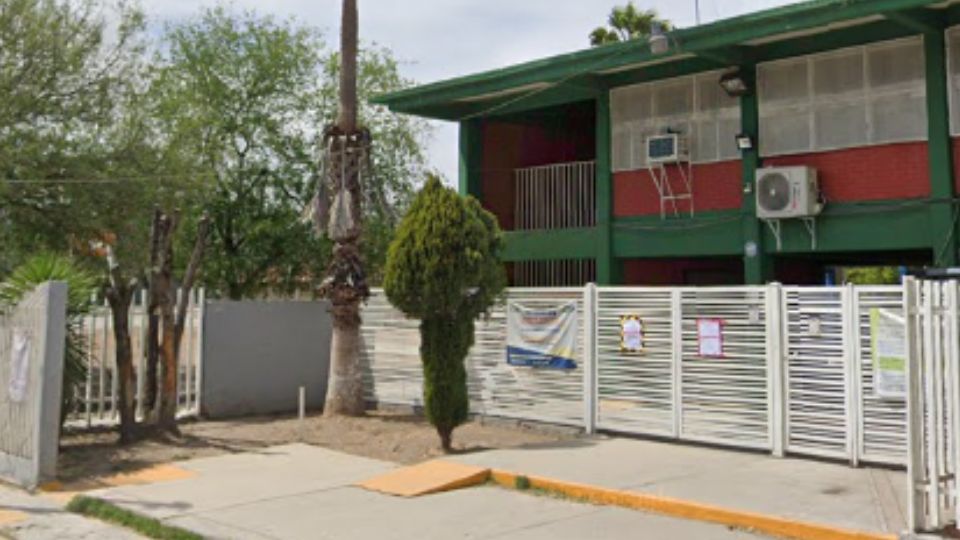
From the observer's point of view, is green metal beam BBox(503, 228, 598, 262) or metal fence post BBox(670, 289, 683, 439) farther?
green metal beam BBox(503, 228, 598, 262)

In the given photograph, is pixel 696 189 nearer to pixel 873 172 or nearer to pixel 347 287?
pixel 873 172

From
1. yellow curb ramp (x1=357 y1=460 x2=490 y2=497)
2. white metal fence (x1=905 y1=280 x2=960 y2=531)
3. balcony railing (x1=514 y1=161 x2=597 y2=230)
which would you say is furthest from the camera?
balcony railing (x1=514 y1=161 x2=597 y2=230)

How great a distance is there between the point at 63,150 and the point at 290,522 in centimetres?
1081

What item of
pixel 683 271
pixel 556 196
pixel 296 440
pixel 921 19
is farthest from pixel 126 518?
pixel 683 271

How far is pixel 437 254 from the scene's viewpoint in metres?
11.1

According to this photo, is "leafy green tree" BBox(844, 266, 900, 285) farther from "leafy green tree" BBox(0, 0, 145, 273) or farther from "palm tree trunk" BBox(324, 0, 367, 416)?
"leafy green tree" BBox(0, 0, 145, 273)

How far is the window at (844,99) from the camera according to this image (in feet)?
42.9

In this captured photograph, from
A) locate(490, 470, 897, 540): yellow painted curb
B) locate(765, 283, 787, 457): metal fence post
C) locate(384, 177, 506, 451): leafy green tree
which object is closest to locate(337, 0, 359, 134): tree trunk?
locate(384, 177, 506, 451): leafy green tree

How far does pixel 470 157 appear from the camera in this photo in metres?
18.8

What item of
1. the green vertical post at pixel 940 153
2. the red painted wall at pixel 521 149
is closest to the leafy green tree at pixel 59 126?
the red painted wall at pixel 521 149

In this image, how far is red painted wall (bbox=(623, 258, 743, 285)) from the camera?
17.8 m

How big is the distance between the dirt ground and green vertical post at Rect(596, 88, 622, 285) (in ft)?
13.8

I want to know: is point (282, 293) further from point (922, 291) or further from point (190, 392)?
point (922, 291)

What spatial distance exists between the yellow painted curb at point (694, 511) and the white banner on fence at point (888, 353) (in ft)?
9.07
